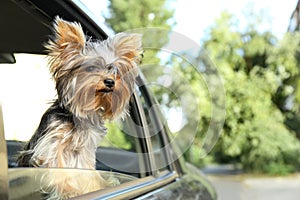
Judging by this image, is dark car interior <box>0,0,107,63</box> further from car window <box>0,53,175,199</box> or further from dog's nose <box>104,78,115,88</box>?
dog's nose <box>104,78,115,88</box>

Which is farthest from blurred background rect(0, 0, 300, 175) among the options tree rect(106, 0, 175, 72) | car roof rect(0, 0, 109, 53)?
car roof rect(0, 0, 109, 53)

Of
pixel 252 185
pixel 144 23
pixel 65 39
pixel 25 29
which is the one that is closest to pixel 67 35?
pixel 65 39

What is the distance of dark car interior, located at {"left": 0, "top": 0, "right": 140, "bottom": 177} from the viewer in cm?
134

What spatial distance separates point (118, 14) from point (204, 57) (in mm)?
448

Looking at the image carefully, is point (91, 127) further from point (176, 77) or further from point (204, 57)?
point (204, 57)

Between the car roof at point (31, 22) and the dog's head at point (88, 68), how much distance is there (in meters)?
0.05

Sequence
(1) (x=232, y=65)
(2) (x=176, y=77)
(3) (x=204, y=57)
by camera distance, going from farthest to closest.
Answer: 1. (1) (x=232, y=65)
2. (3) (x=204, y=57)
3. (2) (x=176, y=77)

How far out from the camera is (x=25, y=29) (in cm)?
148

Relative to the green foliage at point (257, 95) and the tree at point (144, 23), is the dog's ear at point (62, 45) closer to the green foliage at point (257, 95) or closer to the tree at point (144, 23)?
the tree at point (144, 23)

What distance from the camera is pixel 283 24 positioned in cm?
1297

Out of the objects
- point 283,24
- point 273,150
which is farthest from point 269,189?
point 283,24

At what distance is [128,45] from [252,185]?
40.1 feet

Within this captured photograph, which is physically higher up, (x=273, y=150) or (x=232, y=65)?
(x=232, y=65)

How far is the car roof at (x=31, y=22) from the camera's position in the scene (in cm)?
136
